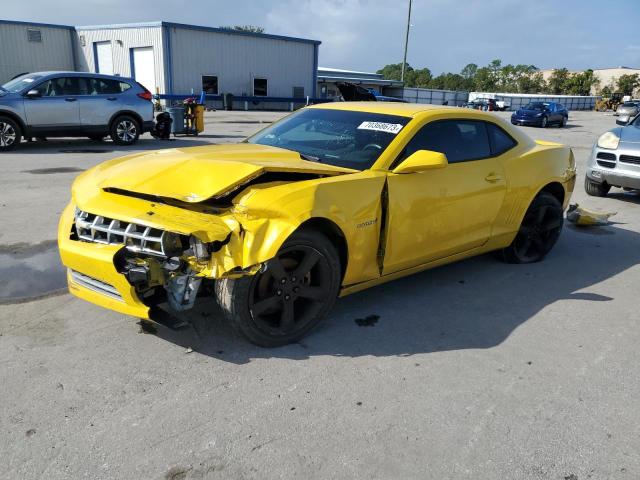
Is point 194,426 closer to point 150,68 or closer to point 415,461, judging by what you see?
point 415,461

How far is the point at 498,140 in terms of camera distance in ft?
16.0

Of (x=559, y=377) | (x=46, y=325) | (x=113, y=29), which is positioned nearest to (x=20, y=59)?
(x=113, y=29)

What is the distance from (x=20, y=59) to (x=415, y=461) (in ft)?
118

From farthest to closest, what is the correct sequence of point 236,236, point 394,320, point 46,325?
1. point 394,320
2. point 46,325
3. point 236,236

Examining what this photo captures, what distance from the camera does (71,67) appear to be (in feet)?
113

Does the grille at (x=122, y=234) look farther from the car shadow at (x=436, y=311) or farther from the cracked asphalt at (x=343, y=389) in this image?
the cracked asphalt at (x=343, y=389)

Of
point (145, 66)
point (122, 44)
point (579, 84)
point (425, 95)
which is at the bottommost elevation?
point (425, 95)

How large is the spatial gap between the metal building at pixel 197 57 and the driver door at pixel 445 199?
2883cm

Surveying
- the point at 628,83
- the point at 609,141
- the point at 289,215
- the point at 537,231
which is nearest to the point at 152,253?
the point at 289,215

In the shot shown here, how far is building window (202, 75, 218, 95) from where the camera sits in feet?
107

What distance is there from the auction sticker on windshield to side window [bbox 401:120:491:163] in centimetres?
15

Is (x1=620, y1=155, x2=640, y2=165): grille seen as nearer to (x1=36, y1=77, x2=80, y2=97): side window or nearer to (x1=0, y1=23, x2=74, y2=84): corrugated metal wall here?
(x1=36, y1=77, x2=80, y2=97): side window

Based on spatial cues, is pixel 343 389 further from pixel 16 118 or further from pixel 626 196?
pixel 16 118

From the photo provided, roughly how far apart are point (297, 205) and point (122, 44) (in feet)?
107
